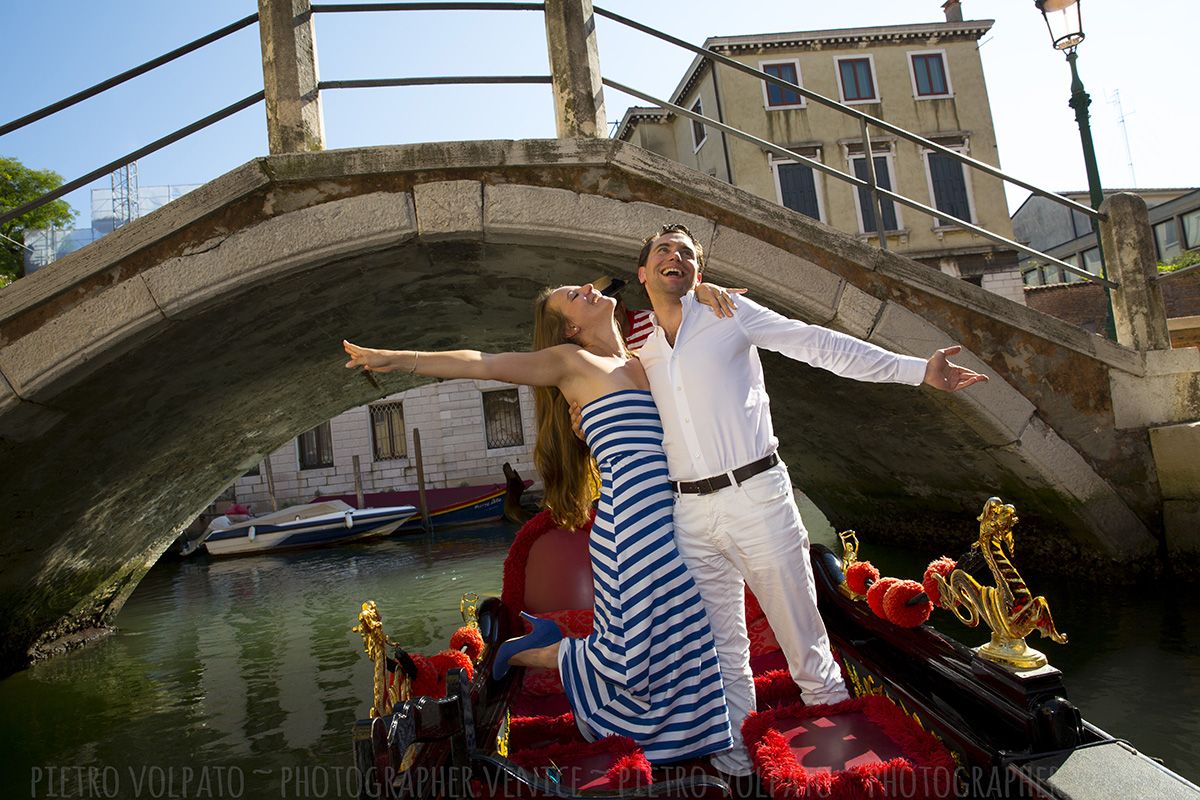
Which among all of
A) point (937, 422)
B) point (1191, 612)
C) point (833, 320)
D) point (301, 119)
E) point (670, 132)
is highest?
point (670, 132)

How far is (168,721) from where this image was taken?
3945mm

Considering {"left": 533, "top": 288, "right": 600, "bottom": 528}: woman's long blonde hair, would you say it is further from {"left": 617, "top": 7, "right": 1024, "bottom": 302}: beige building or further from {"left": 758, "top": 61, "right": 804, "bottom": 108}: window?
{"left": 758, "top": 61, "right": 804, "bottom": 108}: window

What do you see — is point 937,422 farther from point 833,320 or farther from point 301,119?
point 301,119

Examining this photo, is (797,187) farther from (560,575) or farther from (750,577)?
(750,577)

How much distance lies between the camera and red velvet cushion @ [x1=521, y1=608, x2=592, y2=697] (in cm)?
233

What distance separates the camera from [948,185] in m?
17.2

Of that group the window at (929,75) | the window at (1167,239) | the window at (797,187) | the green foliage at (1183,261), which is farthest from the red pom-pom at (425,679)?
the window at (1167,239)

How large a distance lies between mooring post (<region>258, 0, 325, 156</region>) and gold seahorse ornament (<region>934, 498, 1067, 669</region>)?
3386 mm

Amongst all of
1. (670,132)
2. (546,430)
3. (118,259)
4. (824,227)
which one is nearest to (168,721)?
(118,259)

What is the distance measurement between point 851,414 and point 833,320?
1229mm

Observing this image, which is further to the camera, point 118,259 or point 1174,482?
point 1174,482

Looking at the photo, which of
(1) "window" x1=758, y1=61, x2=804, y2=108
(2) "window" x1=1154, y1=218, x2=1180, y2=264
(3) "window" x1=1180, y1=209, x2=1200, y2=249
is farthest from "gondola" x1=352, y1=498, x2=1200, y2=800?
(2) "window" x1=1154, y1=218, x2=1180, y2=264

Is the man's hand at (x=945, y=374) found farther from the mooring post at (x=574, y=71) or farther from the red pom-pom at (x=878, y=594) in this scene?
the mooring post at (x=574, y=71)

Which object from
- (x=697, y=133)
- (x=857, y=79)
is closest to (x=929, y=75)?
(x=857, y=79)
